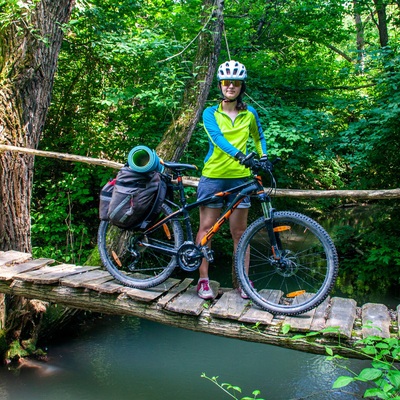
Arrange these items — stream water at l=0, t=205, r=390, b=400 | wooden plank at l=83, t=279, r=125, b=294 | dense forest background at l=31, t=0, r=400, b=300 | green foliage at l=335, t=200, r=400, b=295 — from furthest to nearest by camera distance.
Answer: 1. green foliage at l=335, t=200, r=400, b=295
2. dense forest background at l=31, t=0, r=400, b=300
3. stream water at l=0, t=205, r=390, b=400
4. wooden plank at l=83, t=279, r=125, b=294

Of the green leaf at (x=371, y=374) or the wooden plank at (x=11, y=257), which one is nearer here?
the green leaf at (x=371, y=374)

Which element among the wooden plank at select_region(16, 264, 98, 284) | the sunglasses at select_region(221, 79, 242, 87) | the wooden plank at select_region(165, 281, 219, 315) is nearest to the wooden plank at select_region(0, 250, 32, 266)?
the wooden plank at select_region(16, 264, 98, 284)

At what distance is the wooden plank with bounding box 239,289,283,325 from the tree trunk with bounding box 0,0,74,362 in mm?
2703

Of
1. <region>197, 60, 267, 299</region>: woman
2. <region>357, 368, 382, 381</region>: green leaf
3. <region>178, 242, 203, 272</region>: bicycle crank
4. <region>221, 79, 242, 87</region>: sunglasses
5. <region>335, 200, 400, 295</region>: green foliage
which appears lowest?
<region>335, 200, 400, 295</region>: green foliage

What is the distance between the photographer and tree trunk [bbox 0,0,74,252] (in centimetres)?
417

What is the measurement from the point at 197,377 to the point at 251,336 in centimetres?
179

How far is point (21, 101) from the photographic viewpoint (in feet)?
13.9

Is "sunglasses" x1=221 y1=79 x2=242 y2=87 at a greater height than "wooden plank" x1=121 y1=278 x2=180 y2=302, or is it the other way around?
"sunglasses" x1=221 y1=79 x2=242 y2=87

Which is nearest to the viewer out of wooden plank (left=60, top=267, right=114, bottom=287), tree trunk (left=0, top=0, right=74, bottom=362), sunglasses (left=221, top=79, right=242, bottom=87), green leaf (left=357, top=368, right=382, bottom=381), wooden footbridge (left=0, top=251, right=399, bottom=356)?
green leaf (left=357, top=368, right=382, bottom=381)

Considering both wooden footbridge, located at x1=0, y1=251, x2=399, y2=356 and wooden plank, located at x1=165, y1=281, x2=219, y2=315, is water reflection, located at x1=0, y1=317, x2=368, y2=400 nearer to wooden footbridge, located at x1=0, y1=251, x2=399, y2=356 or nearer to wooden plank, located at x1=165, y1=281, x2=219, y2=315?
wooden footbridge, located at x1=0, y1=251, x2=399, y2=356

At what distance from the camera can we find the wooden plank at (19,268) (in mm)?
3318

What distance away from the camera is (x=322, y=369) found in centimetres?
428

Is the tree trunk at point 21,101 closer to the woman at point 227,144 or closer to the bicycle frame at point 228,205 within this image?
the bicycle frame at point 228,205

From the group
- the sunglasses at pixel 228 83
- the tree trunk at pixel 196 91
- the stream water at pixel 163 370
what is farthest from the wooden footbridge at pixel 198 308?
the tree trunk at pixel 196 91
